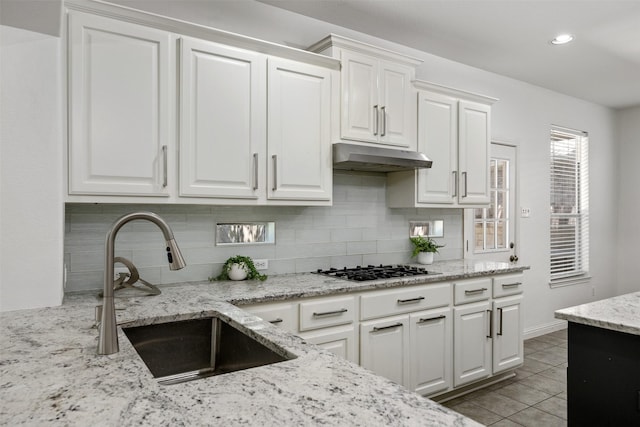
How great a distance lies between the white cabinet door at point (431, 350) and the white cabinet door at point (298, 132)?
1.07 m

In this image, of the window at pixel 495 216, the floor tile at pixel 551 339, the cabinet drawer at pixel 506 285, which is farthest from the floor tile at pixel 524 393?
the floor tile at pixel 551 339

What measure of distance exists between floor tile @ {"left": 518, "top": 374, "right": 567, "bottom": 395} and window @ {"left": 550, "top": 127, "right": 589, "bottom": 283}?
1.82m

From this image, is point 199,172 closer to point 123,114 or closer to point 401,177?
point 123,114

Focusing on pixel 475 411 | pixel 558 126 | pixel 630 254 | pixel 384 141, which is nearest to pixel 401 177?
pixel 384 141

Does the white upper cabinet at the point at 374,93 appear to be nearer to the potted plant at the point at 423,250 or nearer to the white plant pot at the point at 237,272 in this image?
the potted plant at the point at 423,250

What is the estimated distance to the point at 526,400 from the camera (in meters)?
3.17

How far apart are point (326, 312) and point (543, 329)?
3.61 meters

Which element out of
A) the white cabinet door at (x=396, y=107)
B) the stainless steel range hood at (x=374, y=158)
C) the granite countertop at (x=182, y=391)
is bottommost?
the granite countertop at (x=182, y=391)

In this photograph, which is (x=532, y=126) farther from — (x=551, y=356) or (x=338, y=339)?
(x=338, y=339)

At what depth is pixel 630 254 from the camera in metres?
5.87

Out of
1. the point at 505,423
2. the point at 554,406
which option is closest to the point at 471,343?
the point at 505,423

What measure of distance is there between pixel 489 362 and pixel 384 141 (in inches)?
73.8

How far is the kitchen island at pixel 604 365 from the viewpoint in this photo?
1.78 m

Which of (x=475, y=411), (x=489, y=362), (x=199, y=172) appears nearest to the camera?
(x=199, y=172)
